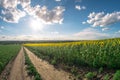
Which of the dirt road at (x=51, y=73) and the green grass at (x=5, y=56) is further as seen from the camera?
the green grass at (x=5, y=56)

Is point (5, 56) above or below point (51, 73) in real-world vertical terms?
above

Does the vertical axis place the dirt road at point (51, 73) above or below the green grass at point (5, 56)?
below

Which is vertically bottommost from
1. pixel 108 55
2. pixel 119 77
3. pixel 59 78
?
pixel 59 78

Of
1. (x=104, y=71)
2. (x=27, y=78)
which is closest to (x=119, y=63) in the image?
(x=104, y=71)

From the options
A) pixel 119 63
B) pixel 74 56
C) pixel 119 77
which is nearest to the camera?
pixel 119 77

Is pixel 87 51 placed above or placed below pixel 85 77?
above

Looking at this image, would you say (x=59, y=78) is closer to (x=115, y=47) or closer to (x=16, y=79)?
(x=16, y=79)

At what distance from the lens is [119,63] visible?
1337 cm

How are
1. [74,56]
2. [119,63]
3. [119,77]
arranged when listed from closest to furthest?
[119,77] → [119,63] → [74,56]

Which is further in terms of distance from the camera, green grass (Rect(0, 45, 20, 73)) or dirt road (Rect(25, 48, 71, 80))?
green grass (Rect(0, 45, 20, 73))

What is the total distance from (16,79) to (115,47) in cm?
930

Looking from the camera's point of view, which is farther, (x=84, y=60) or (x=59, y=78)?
(x=84, y=60)

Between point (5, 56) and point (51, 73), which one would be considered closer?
point (51, 73)

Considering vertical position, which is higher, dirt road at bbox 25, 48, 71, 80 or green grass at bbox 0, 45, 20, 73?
green grass at bbox 0, 45, 20, 73
